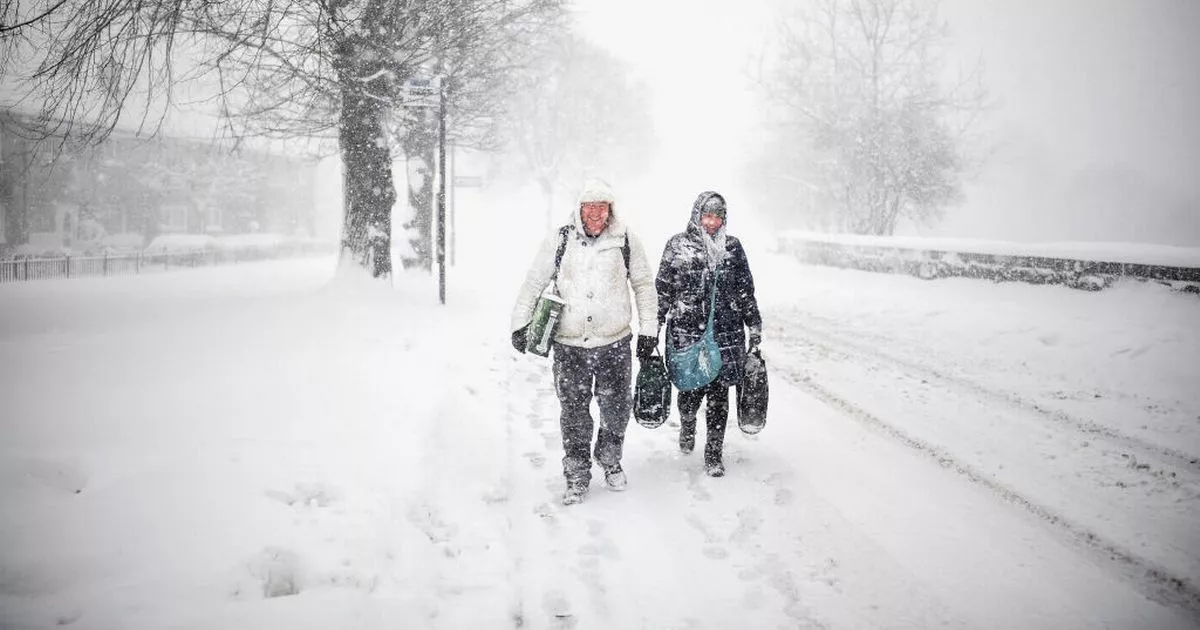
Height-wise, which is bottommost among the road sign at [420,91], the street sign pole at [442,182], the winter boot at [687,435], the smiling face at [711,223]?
the winter boot at [687,435]

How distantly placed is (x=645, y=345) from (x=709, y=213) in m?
1.08

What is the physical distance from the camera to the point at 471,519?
3850 millimetres

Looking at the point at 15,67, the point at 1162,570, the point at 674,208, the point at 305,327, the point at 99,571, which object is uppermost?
the point at 674,208

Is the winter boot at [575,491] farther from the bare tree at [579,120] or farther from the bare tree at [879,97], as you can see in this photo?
the bare tree at [579,120]

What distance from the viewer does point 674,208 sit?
55.3 m

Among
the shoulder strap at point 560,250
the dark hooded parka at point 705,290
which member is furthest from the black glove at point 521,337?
the dark hooded parka at point 705,290

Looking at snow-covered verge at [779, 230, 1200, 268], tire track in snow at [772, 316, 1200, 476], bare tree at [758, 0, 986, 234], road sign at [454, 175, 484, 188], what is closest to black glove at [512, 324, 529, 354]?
tire track in snow at [772, 316, 1200, 476]

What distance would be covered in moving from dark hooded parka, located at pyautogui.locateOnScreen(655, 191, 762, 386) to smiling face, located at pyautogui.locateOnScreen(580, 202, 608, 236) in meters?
0.68

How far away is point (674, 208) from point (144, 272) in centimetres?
4032

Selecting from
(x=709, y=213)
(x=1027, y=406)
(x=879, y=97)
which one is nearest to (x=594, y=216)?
(x=709, y=213)

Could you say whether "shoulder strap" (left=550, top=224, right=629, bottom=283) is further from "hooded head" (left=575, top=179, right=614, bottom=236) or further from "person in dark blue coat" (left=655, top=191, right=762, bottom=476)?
"person in dark blue coat" (left=655, top=191, right=762, bottom=476)

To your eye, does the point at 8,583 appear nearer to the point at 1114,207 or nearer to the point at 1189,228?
the point at 1189,228

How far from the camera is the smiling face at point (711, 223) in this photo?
4.52 meters

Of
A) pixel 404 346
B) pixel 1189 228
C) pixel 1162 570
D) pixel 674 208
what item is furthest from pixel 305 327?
pixel 1189 228
